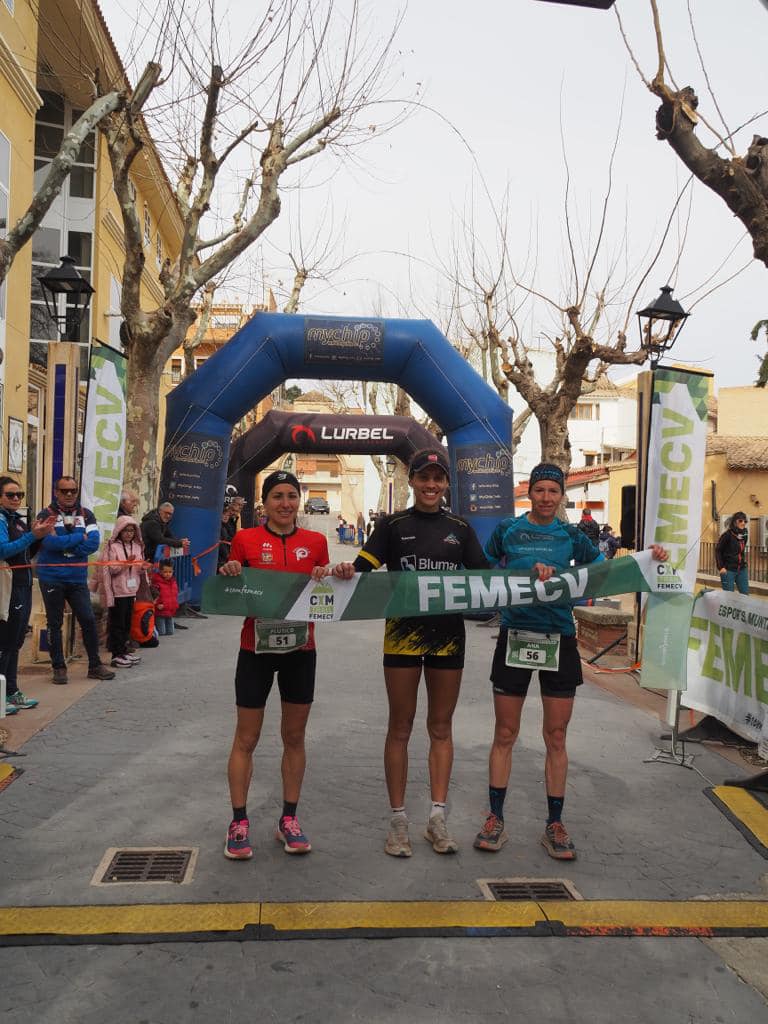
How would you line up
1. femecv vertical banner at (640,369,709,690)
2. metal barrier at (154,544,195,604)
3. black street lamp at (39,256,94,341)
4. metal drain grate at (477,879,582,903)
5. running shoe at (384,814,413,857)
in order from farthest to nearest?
metal barrier at (154,544,195,604)
black street lamp at (39,256,94,341)
femecv vertical banner at (640,369,709,690)
running shoe at (384,814,413,857)
metal drain grate at (477,879,582,903)

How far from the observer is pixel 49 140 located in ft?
62.4

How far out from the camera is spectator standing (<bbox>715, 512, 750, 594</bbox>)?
14688 mm

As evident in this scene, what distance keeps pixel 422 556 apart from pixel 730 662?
9.66 ft

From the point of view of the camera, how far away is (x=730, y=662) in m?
6.11

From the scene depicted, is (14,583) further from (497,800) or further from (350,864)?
(497,800)

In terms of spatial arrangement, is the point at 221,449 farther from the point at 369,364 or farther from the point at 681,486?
the point at 681,486

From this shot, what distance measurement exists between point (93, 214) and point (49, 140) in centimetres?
170

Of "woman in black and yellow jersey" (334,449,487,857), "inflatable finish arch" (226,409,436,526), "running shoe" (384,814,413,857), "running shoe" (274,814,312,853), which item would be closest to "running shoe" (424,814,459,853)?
"woman in black and yellow jersey" (334,449,487,857)

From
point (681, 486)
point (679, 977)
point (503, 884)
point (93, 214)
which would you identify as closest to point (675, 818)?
point (503, 884)

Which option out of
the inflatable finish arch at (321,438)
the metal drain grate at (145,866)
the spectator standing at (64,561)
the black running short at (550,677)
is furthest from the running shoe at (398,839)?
the inflatable finish arch at (321,438)

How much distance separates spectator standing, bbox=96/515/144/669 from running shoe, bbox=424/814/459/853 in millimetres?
5400

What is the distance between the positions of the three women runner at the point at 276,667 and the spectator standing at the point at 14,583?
315 cm

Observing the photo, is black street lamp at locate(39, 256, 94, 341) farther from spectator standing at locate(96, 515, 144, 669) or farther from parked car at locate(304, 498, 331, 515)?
parked car at locate(304, 498, 331, 515)

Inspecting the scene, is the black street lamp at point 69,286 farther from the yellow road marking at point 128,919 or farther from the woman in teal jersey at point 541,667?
the yellow road marking at point 128,919
